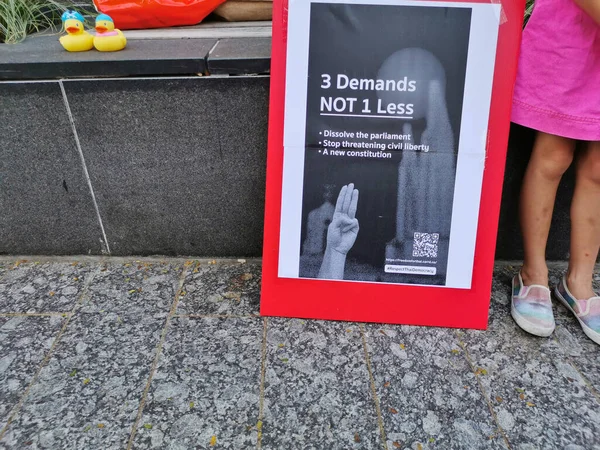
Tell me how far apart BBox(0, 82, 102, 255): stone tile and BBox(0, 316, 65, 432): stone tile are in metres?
0.56

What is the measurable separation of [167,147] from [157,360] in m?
1.00

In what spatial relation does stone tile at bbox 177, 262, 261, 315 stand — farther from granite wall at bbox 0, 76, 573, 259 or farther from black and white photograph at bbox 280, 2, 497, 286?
black and white photograph at bbox 280, 2, 497, 286

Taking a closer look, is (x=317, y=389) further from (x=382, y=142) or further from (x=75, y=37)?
(x=75, y=37)

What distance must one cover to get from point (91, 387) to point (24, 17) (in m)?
2.25

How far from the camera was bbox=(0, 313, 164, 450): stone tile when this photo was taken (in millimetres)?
1648

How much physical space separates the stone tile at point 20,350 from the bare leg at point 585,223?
7.39ft

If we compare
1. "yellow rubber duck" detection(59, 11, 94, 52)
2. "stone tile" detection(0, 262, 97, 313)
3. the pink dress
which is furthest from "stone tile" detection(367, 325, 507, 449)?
"yellow rubber duck" detection(59, 11, 94, 52)

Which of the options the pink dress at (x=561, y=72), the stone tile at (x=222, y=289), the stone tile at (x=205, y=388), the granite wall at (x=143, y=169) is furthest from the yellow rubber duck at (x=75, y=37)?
the pink dress at (x=561, y=72)

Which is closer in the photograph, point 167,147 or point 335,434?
point 335,434

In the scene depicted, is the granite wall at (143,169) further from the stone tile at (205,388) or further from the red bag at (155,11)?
the red bag at (155,11)

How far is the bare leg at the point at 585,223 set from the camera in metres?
2.07

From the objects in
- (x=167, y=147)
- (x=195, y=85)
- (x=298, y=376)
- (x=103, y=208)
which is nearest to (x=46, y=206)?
(x=103, y=208)

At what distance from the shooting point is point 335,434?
1.65m

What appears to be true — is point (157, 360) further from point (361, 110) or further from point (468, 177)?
point (468, 177)
